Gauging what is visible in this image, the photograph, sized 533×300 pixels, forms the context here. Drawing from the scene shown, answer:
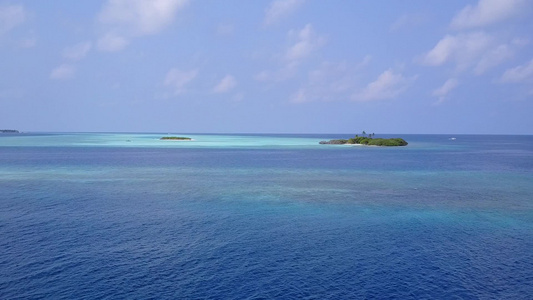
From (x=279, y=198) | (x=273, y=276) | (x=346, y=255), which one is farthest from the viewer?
(x=279, y=198)

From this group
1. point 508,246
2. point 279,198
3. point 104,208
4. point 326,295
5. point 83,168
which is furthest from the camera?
point 83,168

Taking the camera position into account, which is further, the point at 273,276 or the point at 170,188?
the point at 170,188

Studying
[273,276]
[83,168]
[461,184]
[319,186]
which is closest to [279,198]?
[319,186]

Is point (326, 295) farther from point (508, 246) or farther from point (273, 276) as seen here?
point (508, 246)

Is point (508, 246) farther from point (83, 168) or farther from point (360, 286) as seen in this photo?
point (83, 168)

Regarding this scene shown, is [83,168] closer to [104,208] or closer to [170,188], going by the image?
[170,188]

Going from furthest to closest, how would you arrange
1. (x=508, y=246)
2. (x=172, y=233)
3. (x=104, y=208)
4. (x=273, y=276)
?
(x=104, y=208), (x=172, y=233), (x=508, y=246), (x=273, y=276)

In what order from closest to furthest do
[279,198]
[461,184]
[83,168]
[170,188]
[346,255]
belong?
[346,255]
[279,198]
[170,188]
[461,184]
[83,168]

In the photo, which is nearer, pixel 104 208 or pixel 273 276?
pixel 273 276

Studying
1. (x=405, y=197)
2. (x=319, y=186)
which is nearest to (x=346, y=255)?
(x=405, y=197)
